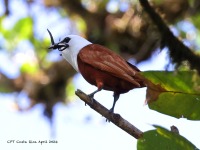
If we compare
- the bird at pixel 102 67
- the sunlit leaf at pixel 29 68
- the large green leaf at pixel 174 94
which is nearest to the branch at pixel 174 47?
the bird at pixel 102 67

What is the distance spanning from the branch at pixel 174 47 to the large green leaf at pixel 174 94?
326 millimetres

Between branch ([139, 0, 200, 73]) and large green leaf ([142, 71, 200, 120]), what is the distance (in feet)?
1.07

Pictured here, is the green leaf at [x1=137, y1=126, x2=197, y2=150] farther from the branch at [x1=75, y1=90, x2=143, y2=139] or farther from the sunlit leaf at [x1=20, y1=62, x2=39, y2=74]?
the sunlit leaf at [x1=20, y1=62, x2=39, y2=74]

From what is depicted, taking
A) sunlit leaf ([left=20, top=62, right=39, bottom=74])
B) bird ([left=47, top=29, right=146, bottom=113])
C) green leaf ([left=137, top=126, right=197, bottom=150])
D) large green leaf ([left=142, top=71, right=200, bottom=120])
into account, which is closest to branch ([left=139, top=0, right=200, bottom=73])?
bird ([left=47, top=29, right=146, bottom=113])

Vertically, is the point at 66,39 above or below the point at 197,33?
below

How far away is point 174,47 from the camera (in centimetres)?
251

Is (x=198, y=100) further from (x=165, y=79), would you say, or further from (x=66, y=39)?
(x=66, y=39)

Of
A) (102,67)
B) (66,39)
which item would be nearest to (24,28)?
(66,39)

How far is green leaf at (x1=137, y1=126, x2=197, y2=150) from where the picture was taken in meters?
1.87

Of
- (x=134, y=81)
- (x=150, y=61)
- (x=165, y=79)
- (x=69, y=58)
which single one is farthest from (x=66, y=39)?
Answer: (x=150, y=61)

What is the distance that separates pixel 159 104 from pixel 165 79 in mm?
91

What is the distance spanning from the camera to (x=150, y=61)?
18.7 ft

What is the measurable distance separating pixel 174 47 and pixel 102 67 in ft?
1.02

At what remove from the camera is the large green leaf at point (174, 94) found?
2078mm
